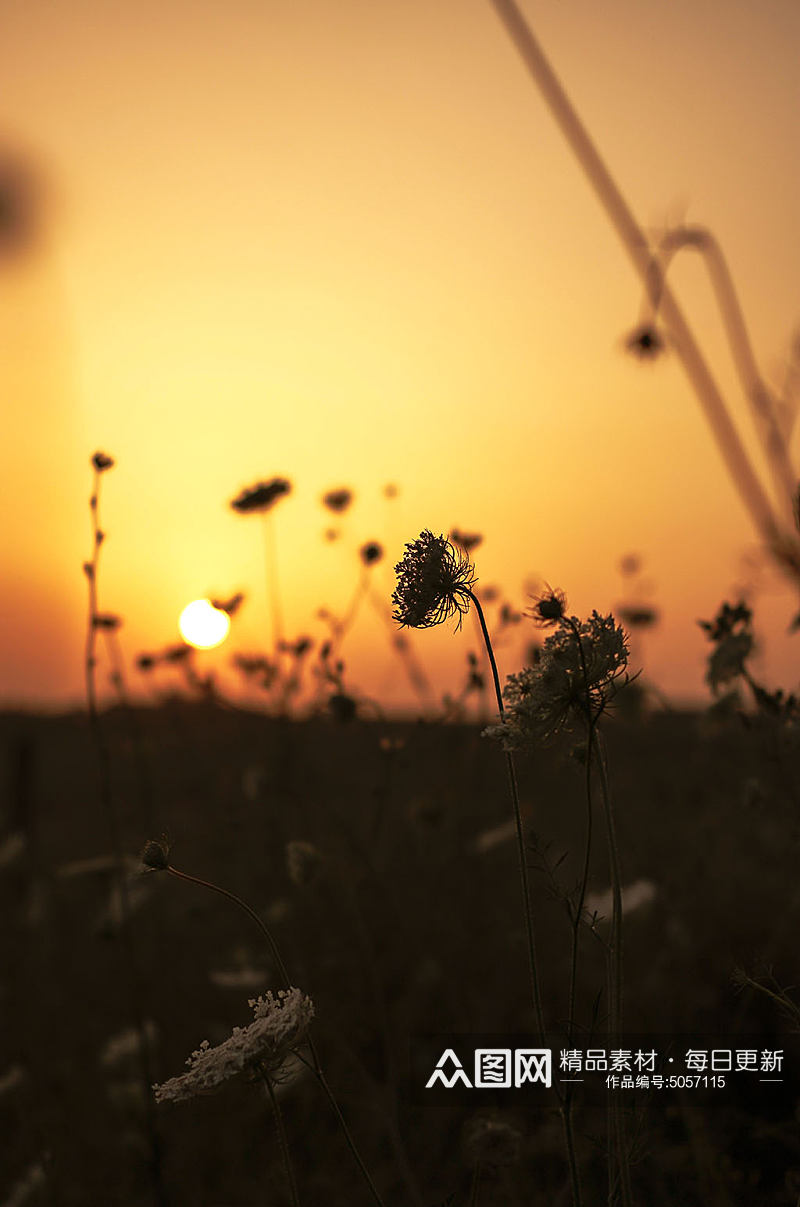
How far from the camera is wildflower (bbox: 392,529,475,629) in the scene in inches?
62.2

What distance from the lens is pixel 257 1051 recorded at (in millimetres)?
1442

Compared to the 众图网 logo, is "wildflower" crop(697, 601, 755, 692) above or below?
above

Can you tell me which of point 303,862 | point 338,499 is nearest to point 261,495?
point 338,499

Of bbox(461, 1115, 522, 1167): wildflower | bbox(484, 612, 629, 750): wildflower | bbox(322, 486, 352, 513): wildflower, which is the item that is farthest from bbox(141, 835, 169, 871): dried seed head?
bbox(322, 486, 352, 513): wildflower

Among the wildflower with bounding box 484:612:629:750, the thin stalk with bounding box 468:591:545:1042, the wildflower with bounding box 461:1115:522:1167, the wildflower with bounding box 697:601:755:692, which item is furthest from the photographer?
the wildflower with bounding box 697:601:755:692

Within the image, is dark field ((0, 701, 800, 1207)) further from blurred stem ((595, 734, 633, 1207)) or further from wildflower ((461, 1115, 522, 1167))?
blurred stem ((595, 734, 633, 1207))

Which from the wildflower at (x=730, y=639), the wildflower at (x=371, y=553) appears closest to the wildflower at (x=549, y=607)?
the wildflower at (x=730, y=639)

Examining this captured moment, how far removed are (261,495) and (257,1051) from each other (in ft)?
9.75

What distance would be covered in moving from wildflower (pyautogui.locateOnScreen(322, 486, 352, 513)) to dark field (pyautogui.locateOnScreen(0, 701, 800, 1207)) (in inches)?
42.6

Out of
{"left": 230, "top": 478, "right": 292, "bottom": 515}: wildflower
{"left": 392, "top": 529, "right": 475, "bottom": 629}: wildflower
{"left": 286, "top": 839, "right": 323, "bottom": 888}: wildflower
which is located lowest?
{"left": 286, "top": 839, "right": 323, "bottom": 888}: wildflower

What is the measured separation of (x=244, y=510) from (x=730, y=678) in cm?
224

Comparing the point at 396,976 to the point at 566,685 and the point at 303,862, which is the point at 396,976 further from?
the point at 566,685

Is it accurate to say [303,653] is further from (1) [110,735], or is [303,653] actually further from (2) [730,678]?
(1) [110,735]

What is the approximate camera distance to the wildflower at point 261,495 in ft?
13.7
